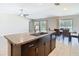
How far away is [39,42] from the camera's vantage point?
1.89m

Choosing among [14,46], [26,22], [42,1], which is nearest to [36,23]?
[26,22]

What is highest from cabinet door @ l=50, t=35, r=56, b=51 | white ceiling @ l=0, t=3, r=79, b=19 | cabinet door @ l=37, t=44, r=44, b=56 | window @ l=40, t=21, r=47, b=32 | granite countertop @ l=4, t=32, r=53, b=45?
white ceiling @ l=0, t=3, r=79, b=19

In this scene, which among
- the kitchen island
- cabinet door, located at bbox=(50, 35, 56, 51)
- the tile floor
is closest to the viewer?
the kitchen island

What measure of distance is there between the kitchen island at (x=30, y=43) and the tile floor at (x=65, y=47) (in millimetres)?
91

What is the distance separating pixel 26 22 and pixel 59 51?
0.77 meters

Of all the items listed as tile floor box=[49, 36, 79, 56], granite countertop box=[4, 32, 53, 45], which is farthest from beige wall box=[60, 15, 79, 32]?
granite countertop box=[4, 32, 53, 45]

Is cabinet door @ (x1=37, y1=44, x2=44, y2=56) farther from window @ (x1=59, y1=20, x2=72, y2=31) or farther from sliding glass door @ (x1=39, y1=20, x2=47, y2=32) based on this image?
window @ (x1=59, y1=20, x2=72, y2=31)

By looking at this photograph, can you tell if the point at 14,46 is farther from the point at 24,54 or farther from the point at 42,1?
the point at 42,1

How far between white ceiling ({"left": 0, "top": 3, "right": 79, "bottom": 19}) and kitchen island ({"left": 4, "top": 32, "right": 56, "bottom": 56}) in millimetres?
371

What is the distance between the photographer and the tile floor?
1.73m

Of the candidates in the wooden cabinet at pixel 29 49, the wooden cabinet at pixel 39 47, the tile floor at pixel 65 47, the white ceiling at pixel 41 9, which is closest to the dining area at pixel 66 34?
the tile floor at pixel 65 47

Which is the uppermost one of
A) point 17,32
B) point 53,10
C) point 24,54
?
point 53,10

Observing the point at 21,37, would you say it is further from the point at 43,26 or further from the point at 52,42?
the point at 52,42

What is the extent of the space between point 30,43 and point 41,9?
62 cm
